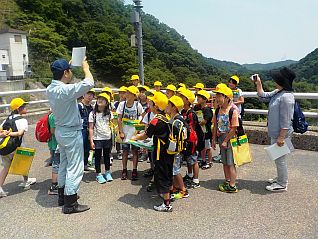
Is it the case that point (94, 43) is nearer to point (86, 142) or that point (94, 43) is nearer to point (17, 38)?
point (17, 38)

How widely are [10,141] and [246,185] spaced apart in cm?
334

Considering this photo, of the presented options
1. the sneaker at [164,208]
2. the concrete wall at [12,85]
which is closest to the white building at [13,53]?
the concrete wall at [12,85]

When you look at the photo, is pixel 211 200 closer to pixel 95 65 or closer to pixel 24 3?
pixel 95 65

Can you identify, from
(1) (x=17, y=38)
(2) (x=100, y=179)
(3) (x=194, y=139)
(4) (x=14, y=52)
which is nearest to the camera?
(3) (x=194, y=139)

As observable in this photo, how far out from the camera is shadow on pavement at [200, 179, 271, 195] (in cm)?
430

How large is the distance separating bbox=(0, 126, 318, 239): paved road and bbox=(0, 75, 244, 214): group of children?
21cm

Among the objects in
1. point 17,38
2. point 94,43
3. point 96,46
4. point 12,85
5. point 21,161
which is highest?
point 94,43

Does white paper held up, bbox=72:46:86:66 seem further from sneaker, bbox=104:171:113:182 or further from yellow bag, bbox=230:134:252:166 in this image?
yellow bag, bbox=230:134:252:166

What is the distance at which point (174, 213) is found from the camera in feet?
12.1

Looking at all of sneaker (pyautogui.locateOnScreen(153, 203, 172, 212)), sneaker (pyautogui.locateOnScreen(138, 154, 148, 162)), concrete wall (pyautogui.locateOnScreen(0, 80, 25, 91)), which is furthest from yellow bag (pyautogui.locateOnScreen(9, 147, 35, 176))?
concrete wall (pyautogui.locateOnScreen(0, 80, 25, 91))

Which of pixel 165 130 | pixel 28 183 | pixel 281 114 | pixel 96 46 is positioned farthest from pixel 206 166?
pixel 96 46

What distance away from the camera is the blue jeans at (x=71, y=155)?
3.72 m

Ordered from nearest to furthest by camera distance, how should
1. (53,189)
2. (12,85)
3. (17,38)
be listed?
(53,189), (12,85), (17,38)

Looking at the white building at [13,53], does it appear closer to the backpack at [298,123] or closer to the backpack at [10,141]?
the backpack at [10,141]
